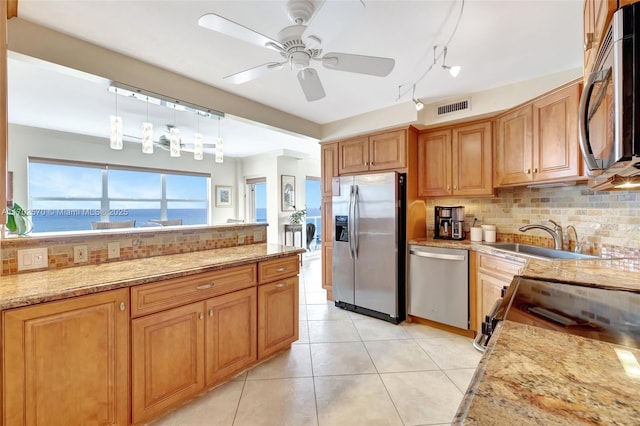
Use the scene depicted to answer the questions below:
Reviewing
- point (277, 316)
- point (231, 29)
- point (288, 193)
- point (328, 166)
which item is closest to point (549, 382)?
point (231, 29)

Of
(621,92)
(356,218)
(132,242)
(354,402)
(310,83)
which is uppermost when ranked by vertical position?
(310,83)

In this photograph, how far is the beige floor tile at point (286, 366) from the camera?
6.90 feet

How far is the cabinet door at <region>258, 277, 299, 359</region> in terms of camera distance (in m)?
2.15

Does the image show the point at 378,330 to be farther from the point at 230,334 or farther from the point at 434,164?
the point at 434,164

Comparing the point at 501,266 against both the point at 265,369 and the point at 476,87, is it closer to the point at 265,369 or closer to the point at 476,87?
the point at 476,87

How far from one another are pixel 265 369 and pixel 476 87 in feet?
10.3

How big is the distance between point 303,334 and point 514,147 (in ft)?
8.84

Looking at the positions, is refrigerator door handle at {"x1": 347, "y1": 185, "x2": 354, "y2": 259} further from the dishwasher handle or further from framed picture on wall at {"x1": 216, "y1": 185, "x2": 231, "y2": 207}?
framed picture on wall at {"x1": 216, "y1": 185, "x2": 231, "y2": 207}

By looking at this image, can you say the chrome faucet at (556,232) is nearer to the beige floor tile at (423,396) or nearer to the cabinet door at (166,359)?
the beige floor tile at (423,396)

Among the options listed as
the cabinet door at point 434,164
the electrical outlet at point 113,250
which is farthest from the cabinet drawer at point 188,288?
the cabinet door at point 434,164

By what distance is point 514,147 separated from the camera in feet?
8.48

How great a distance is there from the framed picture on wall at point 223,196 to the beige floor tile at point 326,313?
404 centimetres

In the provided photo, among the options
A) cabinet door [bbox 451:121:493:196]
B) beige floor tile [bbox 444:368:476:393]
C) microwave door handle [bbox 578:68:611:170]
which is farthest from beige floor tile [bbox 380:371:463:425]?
cabinet door [bbox 451:121:493:196]

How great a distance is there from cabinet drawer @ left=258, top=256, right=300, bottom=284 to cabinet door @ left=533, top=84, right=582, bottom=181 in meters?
2.21
